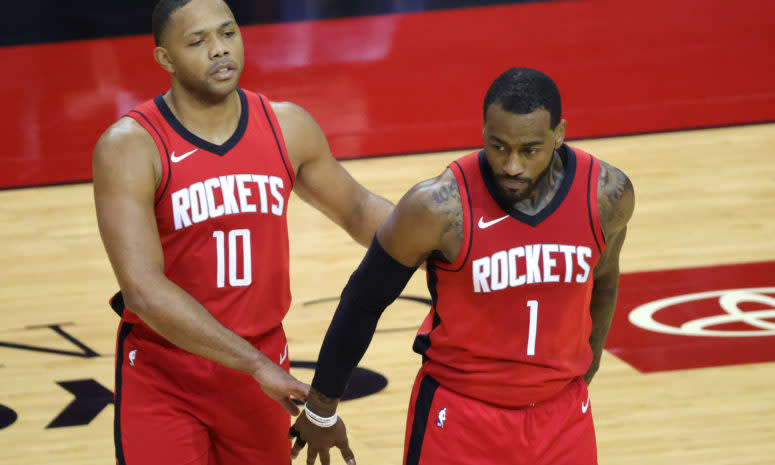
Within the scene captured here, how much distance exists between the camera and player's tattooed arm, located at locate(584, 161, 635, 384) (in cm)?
261

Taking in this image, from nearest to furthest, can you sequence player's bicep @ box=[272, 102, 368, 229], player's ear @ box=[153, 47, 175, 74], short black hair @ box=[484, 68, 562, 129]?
1. short black hair @ box=[484, 68, 562, 129]
2. player's ear @ box=[153, 47, 175, 74]
3. player's bicep @ box=[272, 102, 368, 229]

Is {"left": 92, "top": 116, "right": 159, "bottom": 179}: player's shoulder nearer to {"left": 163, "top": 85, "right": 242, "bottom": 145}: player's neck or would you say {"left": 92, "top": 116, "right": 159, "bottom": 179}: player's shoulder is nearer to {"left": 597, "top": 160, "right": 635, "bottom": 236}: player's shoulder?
{"left": 163, "top": 85, "right": 242, "bottom": 145}: player's neck

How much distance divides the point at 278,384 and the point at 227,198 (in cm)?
50

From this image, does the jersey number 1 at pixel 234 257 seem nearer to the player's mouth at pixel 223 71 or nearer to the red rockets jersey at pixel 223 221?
the red rockets jersey at pixel 223 221

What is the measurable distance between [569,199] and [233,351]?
0.88 m

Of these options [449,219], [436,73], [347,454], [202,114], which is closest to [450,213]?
[449,219]

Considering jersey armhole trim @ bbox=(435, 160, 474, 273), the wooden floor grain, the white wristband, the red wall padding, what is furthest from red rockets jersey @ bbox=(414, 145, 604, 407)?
the red wall padding

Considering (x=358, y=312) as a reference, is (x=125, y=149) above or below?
above

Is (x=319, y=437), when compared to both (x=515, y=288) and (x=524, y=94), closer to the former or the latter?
(x=515, y=288)

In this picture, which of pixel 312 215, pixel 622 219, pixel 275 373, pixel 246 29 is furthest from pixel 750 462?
pixel 246 29

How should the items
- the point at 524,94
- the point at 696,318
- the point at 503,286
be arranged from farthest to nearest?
the point at 696,318
the point at 503,286
the point at 524,94

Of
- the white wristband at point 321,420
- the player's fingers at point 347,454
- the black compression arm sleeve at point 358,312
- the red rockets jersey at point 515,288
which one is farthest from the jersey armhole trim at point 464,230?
the player's fingers at point 347,454

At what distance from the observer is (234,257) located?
2.94 m

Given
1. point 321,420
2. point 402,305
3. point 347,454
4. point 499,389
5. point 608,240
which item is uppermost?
point 608,240
